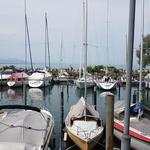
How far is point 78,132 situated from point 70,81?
4738cm

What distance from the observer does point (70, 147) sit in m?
18.6

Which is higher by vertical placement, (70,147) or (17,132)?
(17,132)

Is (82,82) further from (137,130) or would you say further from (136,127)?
(137,130)

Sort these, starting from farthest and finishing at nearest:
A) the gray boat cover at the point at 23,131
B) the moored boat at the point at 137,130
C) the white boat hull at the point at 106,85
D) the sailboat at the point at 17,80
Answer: the sailboat at the point at 17,80
the white boat hull at the point at 106,85
the moored boat at the point at 137,130
the gray boat cover at the point at 23,131

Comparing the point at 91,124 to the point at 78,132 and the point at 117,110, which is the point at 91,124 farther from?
the point at 117,110

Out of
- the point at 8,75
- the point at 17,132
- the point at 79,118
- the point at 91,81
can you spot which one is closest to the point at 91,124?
the point at 79,118

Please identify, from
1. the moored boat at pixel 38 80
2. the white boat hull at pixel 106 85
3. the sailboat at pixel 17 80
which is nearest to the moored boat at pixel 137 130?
the white boat hull at pixel 106 85

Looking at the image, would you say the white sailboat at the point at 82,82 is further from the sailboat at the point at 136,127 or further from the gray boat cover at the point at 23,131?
the gray boat cover at the point at 23,131

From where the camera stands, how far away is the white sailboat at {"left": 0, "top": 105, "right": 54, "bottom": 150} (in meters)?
13.0

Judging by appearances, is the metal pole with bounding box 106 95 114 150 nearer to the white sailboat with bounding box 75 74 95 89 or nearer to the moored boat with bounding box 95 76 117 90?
the white sailboat with bounding box 75 74 95 89

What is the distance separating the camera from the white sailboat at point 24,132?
12958mm

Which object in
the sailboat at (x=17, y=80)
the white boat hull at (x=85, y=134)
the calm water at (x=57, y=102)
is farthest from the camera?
the sailboat at (x=17, y=80)

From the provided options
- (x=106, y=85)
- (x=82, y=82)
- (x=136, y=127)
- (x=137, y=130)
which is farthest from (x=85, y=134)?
(x=106, y=85)

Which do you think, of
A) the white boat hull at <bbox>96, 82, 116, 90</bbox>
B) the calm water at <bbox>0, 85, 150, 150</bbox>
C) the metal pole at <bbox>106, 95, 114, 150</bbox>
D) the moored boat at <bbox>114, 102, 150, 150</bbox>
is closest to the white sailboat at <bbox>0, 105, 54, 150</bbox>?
the calm water at <bbox>0, 85, 150, 150</bbox>
